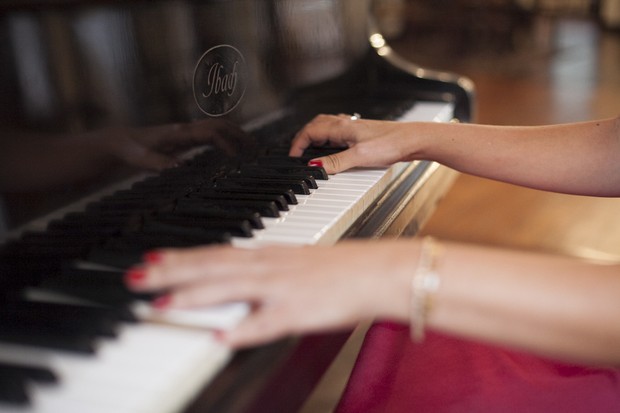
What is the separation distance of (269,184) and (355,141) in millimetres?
252

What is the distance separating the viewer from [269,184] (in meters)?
1.08

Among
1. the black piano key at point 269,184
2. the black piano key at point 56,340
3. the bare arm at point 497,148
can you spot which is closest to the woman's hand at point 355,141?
the bare arm at point 497,148

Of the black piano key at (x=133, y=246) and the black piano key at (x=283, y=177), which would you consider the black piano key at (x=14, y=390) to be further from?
the black piano key at (x=283, y=177)

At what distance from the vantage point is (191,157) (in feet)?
3.45

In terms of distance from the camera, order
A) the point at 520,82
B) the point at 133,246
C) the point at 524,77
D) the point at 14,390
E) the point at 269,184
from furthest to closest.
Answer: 1. the point at 524,77
2. the point at 520,82
3. the point at 269,184
4. the point at 133,246
5. the point at 14,390

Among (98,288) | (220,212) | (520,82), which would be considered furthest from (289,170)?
(520,82)

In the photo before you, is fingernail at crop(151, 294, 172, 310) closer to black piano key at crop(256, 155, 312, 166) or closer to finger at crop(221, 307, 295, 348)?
finger at crop(221, 307, 295, 348)

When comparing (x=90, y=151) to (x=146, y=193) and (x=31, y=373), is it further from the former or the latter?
(x=31, y=373)

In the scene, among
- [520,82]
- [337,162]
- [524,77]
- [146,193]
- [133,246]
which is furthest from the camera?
[524,77]

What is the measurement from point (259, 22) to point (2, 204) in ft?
2.34

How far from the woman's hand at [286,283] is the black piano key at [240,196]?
29 cm

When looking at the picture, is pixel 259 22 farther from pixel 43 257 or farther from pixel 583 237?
pixel 583 237

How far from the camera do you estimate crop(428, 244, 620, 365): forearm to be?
0.71 meters

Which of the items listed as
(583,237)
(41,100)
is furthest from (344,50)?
(583,237)
